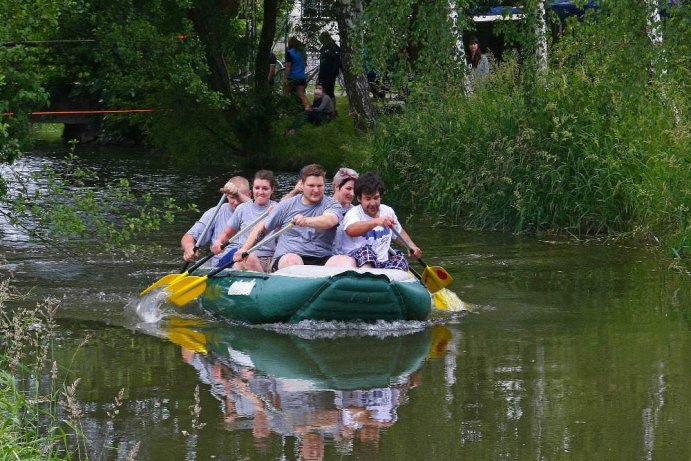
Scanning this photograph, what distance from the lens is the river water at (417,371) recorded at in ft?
21.2

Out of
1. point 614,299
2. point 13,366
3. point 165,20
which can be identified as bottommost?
point 614,299

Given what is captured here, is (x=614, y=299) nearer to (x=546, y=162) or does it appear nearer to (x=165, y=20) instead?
(x=546, y=162)

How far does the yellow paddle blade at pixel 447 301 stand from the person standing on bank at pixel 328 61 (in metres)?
11.2

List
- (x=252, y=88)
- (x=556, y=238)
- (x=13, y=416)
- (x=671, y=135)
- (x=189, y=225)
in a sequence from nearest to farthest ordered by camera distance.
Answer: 1. (x=13, y=416)
2. (x=671, y=135)
3. (x=556, y=238)
4. (x=189, y=225)
5. (x=252, y=88)

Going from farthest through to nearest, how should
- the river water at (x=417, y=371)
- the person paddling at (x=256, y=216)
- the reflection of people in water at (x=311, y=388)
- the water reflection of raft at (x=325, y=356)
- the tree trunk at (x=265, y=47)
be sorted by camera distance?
1. the tree trunk at (x=265, y=47)
2. the person paddling at (x=256, y=216)
3. the water reflection of raft at (x=325, y=356)
4. the reflection of people in water at (x=311, y=388)
5. the river water at (x=417, y=371)

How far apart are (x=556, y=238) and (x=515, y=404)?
23.3ft

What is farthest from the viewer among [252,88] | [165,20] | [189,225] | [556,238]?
[252,88]

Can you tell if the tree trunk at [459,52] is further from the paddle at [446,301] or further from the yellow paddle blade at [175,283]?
the yellow paddle blade at [175,283]

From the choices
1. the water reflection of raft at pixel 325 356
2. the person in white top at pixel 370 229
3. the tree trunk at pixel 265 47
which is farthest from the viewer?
the tree trunk at pixel 265 47

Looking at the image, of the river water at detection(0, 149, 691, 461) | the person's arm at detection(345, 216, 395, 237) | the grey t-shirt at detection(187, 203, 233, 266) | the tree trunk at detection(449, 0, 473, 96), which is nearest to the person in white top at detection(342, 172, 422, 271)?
the person's arm at detection(345, 216, 395, 237)

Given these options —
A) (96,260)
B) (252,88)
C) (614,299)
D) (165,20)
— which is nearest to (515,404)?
(614,299)

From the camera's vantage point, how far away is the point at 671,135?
12.9 metres

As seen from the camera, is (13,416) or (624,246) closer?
(13,416)

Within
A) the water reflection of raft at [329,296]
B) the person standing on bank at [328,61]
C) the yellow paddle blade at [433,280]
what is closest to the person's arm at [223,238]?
the water reflection of raft at [329,296]
